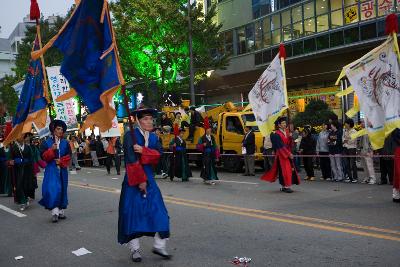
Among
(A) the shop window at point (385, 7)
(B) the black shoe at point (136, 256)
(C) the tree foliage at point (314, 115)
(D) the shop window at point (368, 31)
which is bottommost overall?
(B) the black shoe at point (136, 256)

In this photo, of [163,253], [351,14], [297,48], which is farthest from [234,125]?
[163,253]

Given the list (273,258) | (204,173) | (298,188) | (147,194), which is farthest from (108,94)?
(204,173)

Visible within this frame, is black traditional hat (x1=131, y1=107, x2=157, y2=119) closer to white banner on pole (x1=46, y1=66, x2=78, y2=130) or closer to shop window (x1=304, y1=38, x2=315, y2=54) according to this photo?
white banner on pole (x1=46, y1=66, x2=78, y2=130)

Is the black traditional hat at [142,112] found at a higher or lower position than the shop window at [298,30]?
lower

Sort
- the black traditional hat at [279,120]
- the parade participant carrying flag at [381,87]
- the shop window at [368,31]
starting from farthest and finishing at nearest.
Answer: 1. the shop window at [368,31]
2. the black traditional hat at [279,120]
3. the parade participant carrying flag at [381,87]

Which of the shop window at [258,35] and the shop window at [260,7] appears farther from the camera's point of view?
the shop window at [258,35]

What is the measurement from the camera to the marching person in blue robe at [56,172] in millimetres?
8883

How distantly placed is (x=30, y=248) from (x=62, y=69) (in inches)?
107

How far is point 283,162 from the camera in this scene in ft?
36.6

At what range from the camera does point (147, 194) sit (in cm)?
579

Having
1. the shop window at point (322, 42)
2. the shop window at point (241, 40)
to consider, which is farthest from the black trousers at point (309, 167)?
the shop window at point (241, 40)

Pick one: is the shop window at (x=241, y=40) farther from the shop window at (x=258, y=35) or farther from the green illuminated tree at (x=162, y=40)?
the green illuminated tree at (x=162, y=40)

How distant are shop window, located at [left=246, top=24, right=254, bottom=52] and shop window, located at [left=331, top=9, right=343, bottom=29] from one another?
7.34 m

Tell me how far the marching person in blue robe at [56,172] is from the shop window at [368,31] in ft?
59.9
